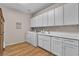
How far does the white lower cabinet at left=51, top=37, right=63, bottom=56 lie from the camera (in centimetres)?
182

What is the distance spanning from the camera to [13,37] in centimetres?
203

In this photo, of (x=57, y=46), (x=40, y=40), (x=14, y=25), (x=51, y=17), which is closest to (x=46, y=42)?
(x=40, y=40)

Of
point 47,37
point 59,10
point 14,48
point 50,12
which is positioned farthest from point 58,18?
point 14,48

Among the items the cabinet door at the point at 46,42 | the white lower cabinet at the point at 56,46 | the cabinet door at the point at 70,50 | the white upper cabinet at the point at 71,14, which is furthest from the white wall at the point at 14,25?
the cabinet door at the point at 70,50

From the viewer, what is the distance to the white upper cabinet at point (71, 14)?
1.61 meters

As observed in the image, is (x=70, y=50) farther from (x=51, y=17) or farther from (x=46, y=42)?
(x=51, y=17)

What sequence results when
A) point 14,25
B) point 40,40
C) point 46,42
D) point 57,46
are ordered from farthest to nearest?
point 40,40, point 46,42, point 14,25, point 57,46

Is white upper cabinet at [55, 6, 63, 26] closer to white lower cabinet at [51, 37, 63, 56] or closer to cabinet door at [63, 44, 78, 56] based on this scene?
white lower cabinet at [51, 37, 63, 56]

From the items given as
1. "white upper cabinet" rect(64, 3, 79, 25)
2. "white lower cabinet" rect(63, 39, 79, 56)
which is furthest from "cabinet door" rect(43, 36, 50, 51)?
"white upper cabinet" rect(64, 3, 79, 25)

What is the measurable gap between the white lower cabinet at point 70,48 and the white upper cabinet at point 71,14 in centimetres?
47

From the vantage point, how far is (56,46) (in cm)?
196

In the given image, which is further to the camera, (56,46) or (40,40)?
(40,40)

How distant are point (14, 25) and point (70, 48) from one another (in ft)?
5.18

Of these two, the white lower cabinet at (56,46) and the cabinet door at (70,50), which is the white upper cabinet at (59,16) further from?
the cabinet door at (70,50)
